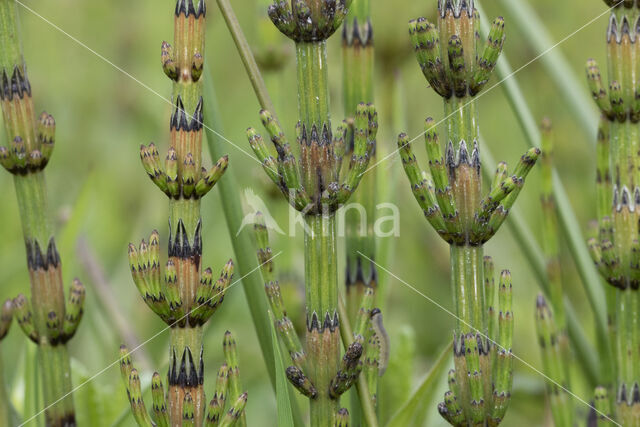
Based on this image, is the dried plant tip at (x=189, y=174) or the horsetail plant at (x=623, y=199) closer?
the dried plant tip at (x=189, y=174)

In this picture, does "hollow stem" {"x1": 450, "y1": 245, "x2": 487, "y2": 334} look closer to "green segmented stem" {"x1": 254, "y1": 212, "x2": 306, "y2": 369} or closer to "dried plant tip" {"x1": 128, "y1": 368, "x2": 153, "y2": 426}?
"green segmented stem" {"x1": 254, "y1": 212, "x2": 306, "y2": 369}

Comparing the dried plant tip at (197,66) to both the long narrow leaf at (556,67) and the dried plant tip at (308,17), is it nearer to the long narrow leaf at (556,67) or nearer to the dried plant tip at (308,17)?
the dried plant tip at (308,17)

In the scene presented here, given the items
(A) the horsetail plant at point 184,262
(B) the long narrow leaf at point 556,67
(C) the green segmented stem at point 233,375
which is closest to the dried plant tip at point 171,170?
(A) the horsetail plant at point 184,262

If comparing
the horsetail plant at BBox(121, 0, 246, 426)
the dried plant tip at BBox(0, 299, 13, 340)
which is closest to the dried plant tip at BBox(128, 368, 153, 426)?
the horsetail plant at BBox(121, 0, 246, 426)

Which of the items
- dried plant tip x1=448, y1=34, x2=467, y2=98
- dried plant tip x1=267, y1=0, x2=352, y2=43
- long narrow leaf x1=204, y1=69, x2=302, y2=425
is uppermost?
dried plant tip x1=267, y1=0, x2=352, y2=43

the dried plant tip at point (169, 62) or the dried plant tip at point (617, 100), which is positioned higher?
the dried plant tip at point (169, 62)

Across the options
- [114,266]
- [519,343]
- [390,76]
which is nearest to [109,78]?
[114,266]
